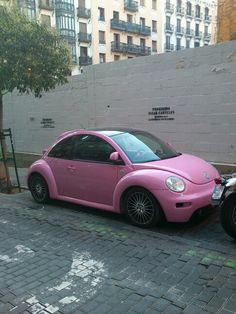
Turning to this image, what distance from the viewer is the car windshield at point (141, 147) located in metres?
6.02

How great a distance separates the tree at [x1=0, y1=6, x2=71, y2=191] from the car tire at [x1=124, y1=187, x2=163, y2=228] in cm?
425

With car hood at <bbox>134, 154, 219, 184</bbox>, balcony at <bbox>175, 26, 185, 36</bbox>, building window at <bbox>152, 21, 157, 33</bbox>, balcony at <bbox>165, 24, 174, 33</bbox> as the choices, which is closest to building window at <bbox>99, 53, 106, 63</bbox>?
building window at <bbox>152, 21, 157, 33</bbox>

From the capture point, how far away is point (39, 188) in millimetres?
7348

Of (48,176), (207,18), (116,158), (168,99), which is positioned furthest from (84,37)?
(116,158)

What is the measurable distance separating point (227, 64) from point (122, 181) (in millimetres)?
5218

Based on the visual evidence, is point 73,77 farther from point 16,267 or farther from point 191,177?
point 16,267

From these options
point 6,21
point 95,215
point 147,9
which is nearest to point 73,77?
point 6,21

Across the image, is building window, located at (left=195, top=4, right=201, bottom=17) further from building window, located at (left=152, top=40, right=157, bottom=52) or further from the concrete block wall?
the concrete block wall

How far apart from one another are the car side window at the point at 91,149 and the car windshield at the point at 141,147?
0.22m

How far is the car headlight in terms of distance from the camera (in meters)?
5.27

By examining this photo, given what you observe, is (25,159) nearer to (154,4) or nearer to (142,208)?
(142,208)

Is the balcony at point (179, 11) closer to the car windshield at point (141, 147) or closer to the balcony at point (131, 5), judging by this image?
the balcony at point (131, 5)

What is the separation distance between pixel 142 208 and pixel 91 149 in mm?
1529

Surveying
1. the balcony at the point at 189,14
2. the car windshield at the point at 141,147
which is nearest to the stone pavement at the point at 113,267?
the car windshield at the point at 141,147
